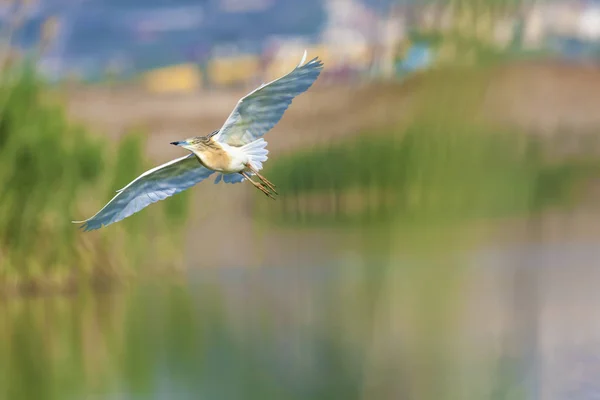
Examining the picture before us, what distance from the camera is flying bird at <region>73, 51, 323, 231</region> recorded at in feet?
19.9

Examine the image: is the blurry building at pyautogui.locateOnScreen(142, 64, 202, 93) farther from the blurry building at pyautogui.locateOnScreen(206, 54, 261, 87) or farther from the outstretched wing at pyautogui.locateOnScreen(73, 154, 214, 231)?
the outstretched wing at pyautogui.locateOnScreen(73, 154, 214, 231)

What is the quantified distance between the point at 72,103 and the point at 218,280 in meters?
8.85

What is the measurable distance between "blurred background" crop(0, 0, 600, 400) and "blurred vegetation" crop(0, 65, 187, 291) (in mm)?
18

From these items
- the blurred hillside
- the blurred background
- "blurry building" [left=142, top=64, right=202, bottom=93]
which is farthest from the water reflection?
"blurry building" [left=142, top=64, right=202, bottom=93]

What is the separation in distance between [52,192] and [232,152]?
5970 millimetres

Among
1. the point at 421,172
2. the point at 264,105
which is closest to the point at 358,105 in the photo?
the point at 421,172

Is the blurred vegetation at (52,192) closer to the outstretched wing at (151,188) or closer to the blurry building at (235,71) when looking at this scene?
the outstretched wing at (151,188)

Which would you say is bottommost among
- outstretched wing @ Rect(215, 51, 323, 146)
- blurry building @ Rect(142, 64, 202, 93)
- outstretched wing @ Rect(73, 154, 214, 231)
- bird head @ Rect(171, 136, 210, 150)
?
outstretched wing @ Rect(73, 154, 214, 231)

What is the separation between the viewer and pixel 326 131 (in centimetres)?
1745

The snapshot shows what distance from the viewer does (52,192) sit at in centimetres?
1180

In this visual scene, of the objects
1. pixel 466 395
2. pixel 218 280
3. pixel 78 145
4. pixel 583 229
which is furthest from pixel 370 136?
pixel 466 395

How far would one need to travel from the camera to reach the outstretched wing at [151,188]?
641 centimetres

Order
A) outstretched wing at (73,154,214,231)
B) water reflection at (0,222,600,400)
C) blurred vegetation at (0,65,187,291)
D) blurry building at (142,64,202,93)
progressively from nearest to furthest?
outstretched wing at (73,154,214,231) < water reflection at (0,222,600,400) < blurred vegetation at (0,65,187,291) < blurry building at (142,64,202,93)

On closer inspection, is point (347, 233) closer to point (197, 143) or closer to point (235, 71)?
point (235, 71)
